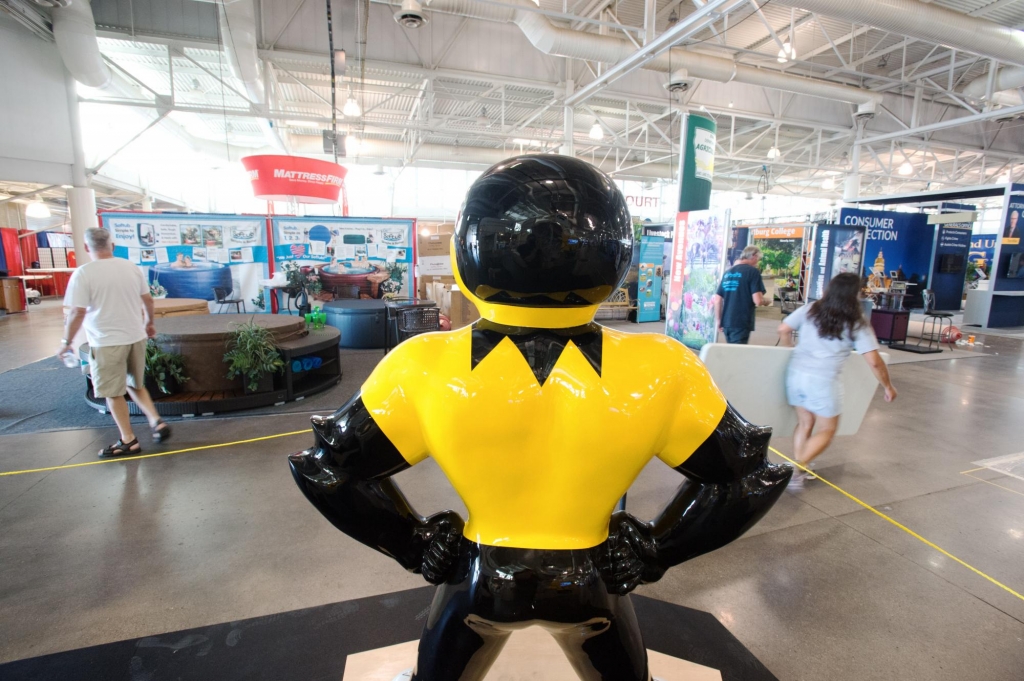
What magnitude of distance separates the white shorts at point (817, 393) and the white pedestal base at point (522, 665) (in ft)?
5.72

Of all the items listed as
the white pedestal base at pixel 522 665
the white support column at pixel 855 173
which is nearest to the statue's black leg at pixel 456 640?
the white pedestal base at pixel 522 665

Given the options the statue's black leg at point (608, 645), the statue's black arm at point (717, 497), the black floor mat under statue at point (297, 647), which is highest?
the statue's black arm at point (717, 497)

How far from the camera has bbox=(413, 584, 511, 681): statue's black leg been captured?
0.92m

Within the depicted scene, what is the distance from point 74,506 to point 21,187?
47.7 ft

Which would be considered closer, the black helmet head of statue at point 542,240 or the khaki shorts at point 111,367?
the black helmet head of statue at point 542,240

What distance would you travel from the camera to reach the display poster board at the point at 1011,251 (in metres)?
9.05

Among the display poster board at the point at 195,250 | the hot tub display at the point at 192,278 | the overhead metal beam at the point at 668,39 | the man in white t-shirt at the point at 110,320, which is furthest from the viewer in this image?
the hot tub display at the point at 192,278

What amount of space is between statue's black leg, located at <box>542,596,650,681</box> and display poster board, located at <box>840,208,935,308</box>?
11068 millimetres

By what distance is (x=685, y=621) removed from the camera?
6.00ft

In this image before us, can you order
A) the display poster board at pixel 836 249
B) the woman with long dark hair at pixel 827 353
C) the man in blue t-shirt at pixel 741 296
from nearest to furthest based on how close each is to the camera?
the woman with long dark hair at pixel 827 353 < the man in blue t-shirt at pixel 741 296 < the display poster board at pixel 836 249

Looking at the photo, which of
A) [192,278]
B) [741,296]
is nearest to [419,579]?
[741,296]

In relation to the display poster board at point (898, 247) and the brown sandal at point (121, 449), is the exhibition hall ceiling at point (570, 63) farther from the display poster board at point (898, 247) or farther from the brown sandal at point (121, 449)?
the brown sandal at point (121, 449)

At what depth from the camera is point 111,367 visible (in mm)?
3041

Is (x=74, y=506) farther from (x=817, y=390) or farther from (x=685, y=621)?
(x=817, y=390)
